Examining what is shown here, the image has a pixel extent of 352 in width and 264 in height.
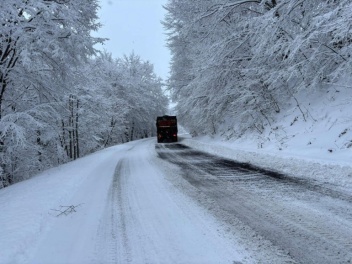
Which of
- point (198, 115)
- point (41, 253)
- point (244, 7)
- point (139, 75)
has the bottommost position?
point (41, 253)

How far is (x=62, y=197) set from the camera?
6.68 m

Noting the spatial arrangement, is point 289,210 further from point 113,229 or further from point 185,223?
point 113,229

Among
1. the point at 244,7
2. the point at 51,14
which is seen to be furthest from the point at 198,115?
the point at 51,14

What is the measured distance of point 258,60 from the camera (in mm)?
14211

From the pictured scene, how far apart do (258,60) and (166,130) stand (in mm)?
17742

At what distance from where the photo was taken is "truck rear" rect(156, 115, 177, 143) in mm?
30734

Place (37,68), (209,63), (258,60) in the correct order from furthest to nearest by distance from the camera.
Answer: (209,63) < (258,60) < (37,68)

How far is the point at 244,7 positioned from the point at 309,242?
14238 millimetres

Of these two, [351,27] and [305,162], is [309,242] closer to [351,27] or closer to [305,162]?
[305,162]

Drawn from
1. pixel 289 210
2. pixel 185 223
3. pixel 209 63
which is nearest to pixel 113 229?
pixel 185 223

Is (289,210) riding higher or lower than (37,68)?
lower

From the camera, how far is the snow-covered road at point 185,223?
3.46m

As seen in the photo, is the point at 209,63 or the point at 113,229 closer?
the point at 113,229

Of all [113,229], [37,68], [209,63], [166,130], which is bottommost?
[113,229]
